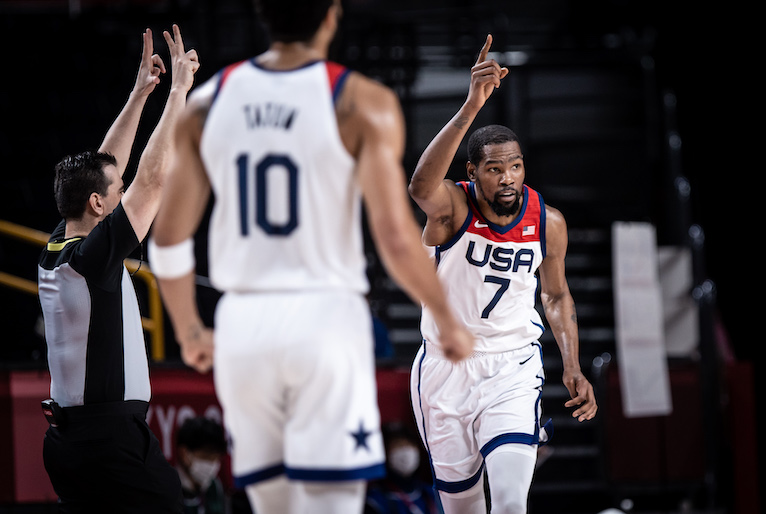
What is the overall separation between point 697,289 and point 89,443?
6201mm

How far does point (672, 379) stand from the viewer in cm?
922

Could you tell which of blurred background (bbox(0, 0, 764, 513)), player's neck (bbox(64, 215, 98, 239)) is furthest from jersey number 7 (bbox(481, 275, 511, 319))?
blurred background (bbox(0, 0, 764, 513))

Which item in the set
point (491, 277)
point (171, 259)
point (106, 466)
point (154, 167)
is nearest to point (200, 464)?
point (106, 466)

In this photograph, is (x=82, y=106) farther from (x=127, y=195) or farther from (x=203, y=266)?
(x=127, y=195)

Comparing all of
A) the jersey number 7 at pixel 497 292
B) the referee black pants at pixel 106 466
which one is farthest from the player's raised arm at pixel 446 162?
the referee black pants at pixel 106 466

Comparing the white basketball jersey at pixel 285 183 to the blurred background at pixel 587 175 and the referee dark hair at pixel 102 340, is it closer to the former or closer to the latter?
the referee dark hair at pixel 102 340

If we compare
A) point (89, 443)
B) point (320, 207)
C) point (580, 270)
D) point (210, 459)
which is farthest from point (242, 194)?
point (580, 270)

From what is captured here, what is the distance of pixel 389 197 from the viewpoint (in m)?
2.92

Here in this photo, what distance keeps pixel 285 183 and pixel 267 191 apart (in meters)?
0.06

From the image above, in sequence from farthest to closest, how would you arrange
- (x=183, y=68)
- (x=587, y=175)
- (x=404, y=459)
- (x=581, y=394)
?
(x=587, y=175), (x=404, y=459), (x=581, y=394), (x=183, y=68)

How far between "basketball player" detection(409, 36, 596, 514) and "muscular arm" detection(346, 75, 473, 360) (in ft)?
5.30

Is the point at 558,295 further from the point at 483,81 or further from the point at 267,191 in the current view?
the point at 267,191

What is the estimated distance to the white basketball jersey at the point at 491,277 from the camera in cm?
480

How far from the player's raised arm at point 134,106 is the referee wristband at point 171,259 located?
4.95ft
